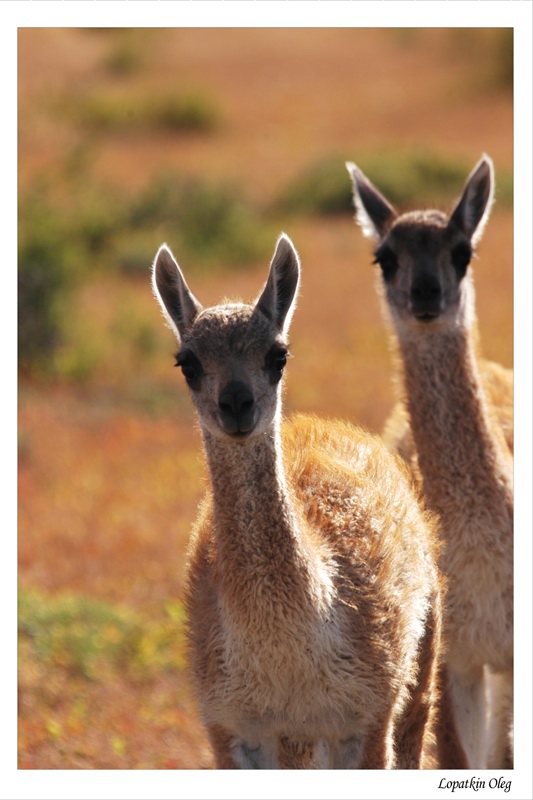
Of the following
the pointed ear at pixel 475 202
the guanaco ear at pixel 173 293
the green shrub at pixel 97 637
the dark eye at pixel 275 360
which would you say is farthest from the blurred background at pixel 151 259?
the dark eye at pixel 275 360

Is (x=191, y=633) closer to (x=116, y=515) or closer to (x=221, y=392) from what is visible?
(x=221, y=392)

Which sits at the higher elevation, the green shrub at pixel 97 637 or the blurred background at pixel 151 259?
the blurred background at pixel 151 259

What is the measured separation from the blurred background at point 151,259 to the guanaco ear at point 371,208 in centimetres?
43

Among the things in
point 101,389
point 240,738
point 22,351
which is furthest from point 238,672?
point 22,351

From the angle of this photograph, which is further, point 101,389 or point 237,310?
point 101,389

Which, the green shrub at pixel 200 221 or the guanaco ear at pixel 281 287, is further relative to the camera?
the green shrub at pixel 200 221

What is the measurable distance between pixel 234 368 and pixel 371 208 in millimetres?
2745

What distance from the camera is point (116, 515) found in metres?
11.5

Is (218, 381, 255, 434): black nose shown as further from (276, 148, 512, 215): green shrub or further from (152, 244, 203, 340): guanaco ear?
(276, 148, 512, 215): green shrub

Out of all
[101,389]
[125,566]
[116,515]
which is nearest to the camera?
[125,566]

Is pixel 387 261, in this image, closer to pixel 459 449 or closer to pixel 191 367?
pixel 459 449

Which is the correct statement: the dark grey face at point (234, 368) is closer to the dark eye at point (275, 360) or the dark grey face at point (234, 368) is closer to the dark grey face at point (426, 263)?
the dark eye at point (275, 360)

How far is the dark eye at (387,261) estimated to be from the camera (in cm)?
675

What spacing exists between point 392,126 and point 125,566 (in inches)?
751
